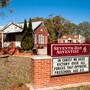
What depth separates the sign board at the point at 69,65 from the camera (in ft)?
31.5

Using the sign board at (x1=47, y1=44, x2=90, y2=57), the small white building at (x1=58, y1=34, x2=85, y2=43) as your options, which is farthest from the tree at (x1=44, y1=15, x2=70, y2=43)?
the sign board at (x1=47, y1=44, x2=90, y2=57)

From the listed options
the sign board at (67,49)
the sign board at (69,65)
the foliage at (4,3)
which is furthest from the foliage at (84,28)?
the sign board at (69,65)

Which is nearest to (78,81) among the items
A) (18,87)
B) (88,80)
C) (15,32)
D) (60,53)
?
(88,80)

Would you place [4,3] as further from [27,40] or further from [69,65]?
[69,65]

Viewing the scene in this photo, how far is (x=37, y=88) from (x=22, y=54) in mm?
19109

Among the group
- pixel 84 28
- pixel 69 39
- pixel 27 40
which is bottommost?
pixel 27 40

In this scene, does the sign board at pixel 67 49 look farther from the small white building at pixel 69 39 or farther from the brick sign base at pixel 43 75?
the small white building at pixel 69 39

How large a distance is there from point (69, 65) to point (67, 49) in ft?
2.81

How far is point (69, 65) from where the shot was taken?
→ 33.0 ft

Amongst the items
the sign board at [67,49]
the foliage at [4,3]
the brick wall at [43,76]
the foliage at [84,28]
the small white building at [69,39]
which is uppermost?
the foliage at [84,28]

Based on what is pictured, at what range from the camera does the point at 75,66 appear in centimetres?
1019

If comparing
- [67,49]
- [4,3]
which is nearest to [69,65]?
[67,49]

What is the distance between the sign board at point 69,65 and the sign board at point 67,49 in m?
0.22

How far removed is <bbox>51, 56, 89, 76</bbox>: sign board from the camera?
31.5 ft
